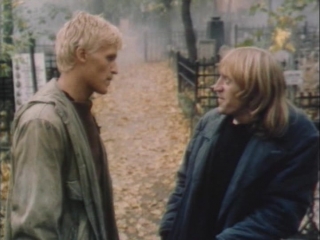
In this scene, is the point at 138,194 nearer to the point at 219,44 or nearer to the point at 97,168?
the point at 219,44

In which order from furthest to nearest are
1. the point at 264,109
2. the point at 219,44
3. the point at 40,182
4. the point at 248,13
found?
the point at 219,44 < the point at 248,13 < the point at 264,109 < the point at 40,182

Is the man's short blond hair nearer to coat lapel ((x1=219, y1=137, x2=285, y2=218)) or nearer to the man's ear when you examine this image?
the man's ear

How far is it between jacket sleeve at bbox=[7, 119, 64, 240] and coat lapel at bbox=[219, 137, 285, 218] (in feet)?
2.08

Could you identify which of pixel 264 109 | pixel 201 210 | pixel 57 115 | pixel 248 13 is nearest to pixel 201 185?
pixel 201 210

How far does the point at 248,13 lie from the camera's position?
5484 millimetres

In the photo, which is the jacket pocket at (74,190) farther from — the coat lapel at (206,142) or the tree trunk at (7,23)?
the tree trunk at (7,23)

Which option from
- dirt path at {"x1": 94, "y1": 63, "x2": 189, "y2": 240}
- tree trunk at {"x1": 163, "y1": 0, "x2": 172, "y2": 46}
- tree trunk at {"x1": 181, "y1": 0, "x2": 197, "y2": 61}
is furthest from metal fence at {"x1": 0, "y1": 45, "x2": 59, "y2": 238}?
tree trunk at {"x1": 181, "y1": 0, "x2": 197, "y2": 61}

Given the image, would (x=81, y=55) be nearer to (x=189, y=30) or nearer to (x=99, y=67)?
(x=99, y=67)

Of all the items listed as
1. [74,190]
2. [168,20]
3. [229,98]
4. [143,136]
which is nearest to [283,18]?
[168,20]

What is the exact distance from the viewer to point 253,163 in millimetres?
2105

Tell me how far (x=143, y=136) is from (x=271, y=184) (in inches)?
173

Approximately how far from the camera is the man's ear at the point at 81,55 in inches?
70.5

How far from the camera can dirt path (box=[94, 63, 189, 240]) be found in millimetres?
5543

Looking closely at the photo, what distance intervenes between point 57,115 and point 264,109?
0.71 m
